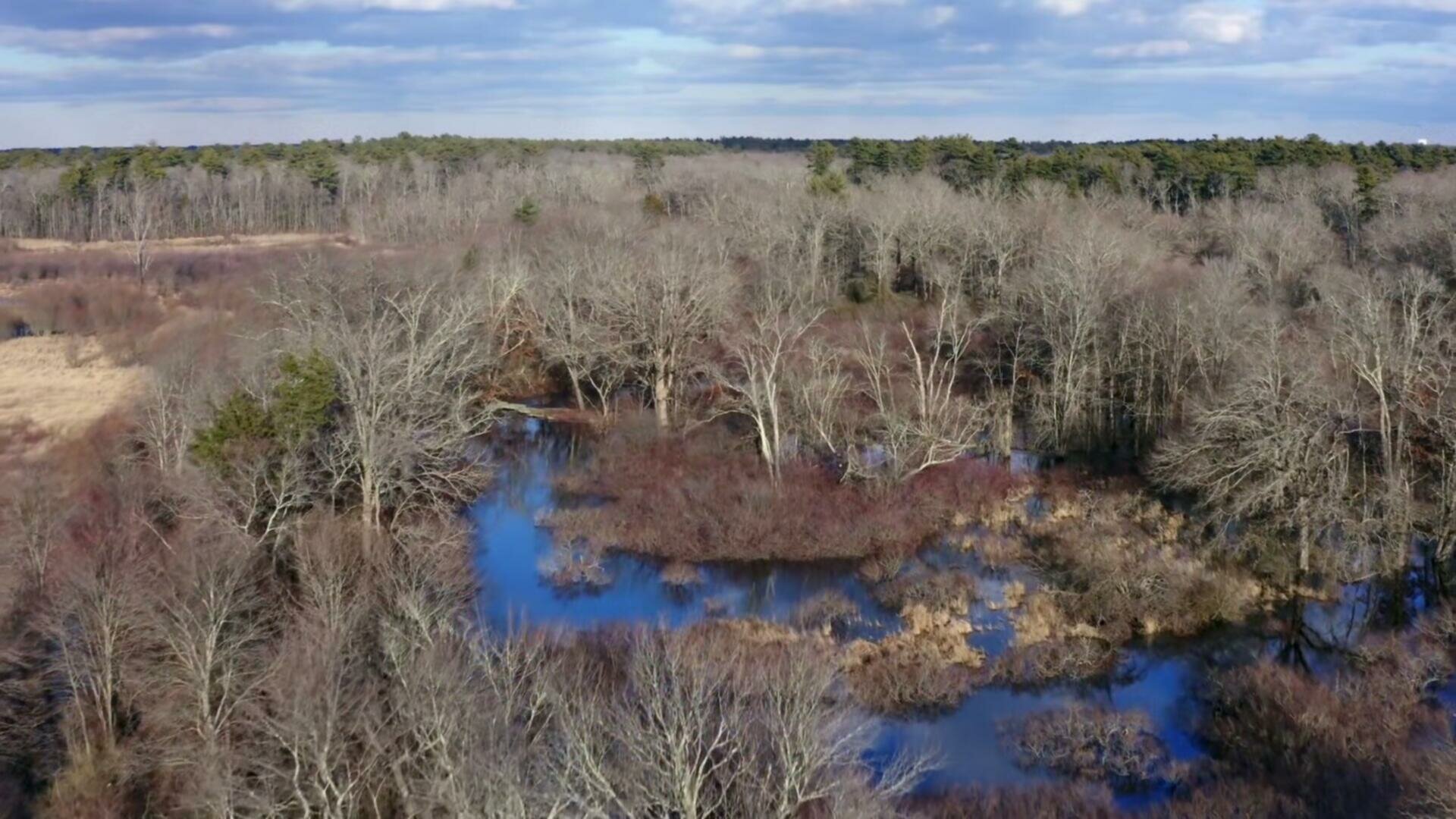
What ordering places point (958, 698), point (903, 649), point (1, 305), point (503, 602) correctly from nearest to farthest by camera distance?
point (958, 698) < point (903, 649) < point (503, 602) < point (1, 305)

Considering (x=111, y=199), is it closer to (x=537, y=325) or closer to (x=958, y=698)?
(x=537, y=325)

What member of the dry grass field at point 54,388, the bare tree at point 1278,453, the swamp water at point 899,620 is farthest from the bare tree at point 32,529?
the bare tree at point 1278,453

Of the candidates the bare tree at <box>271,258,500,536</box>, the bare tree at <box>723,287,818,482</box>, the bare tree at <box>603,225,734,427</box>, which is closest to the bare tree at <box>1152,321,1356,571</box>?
the bare tree at <box>723,287,818,482</box>

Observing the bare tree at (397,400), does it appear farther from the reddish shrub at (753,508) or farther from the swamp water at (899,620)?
the reddish shrub at (753,508)

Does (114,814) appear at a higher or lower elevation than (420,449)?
lower

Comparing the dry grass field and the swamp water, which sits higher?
the dry grass field

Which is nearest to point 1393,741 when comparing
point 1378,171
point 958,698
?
point 958,698

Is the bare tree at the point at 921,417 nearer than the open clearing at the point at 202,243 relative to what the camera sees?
Yes

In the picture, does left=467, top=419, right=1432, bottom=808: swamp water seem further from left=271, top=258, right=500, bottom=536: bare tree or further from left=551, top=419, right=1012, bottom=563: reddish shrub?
left=271, top=258, right=500, bottom=536: bare tree
